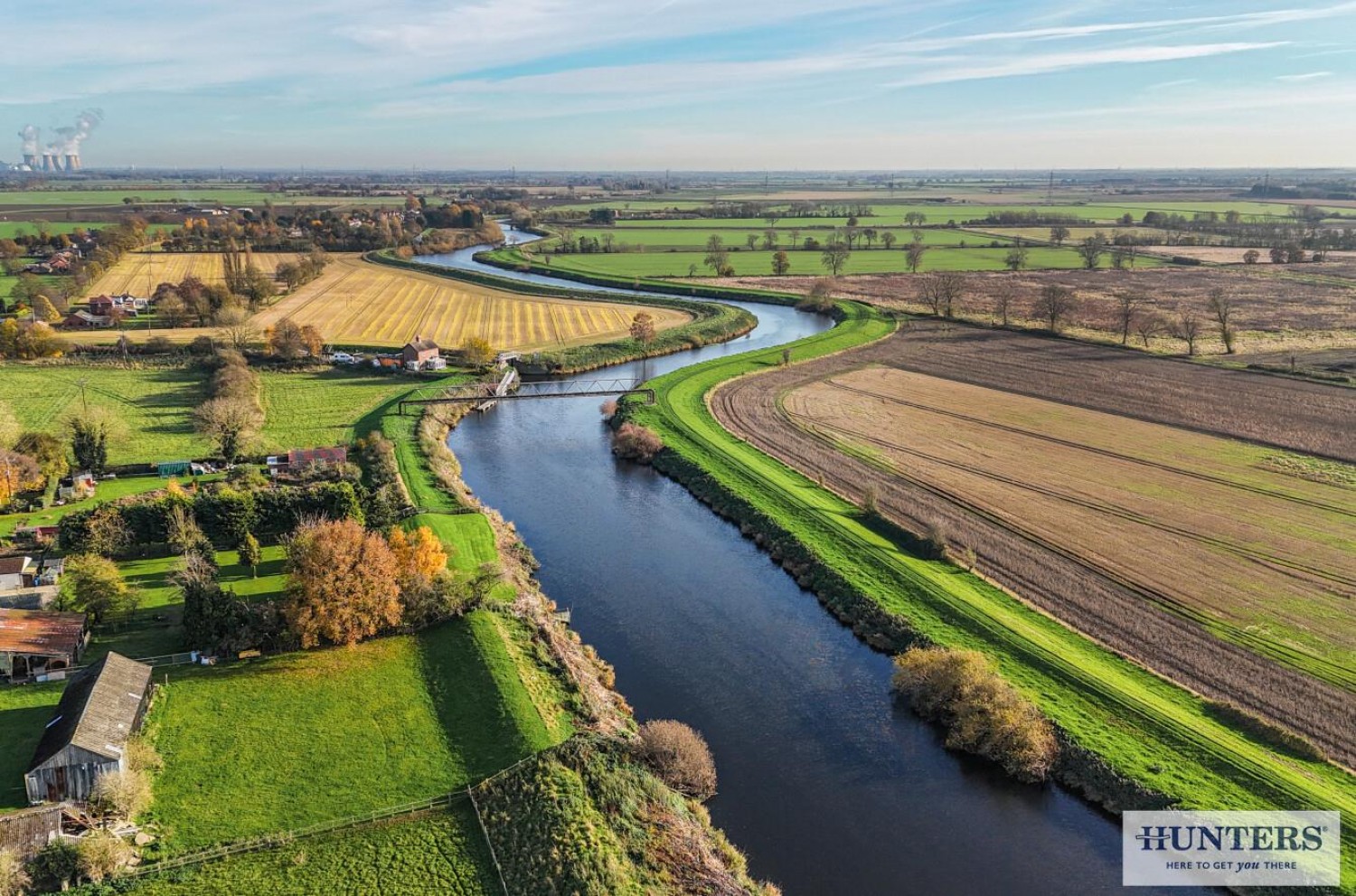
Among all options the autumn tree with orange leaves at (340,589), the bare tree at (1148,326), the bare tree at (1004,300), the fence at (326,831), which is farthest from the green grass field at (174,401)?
the bare tree at (1148,326)

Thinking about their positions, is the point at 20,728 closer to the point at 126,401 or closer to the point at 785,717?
the point at 785,717

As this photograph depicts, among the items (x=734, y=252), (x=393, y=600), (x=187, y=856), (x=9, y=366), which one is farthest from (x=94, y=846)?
(x=734, y=252)

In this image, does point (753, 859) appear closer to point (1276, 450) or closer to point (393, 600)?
point (393, 600)

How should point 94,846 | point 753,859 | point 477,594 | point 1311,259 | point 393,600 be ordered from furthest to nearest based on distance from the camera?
point 1311,259 → point 477,594 → point 393,600 → point 753,859 → point 94,846

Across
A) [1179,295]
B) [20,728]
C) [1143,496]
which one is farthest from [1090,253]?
[20,728]

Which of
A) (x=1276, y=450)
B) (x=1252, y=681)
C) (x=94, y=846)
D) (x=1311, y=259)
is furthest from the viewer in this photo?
(x=1311, y=259)
